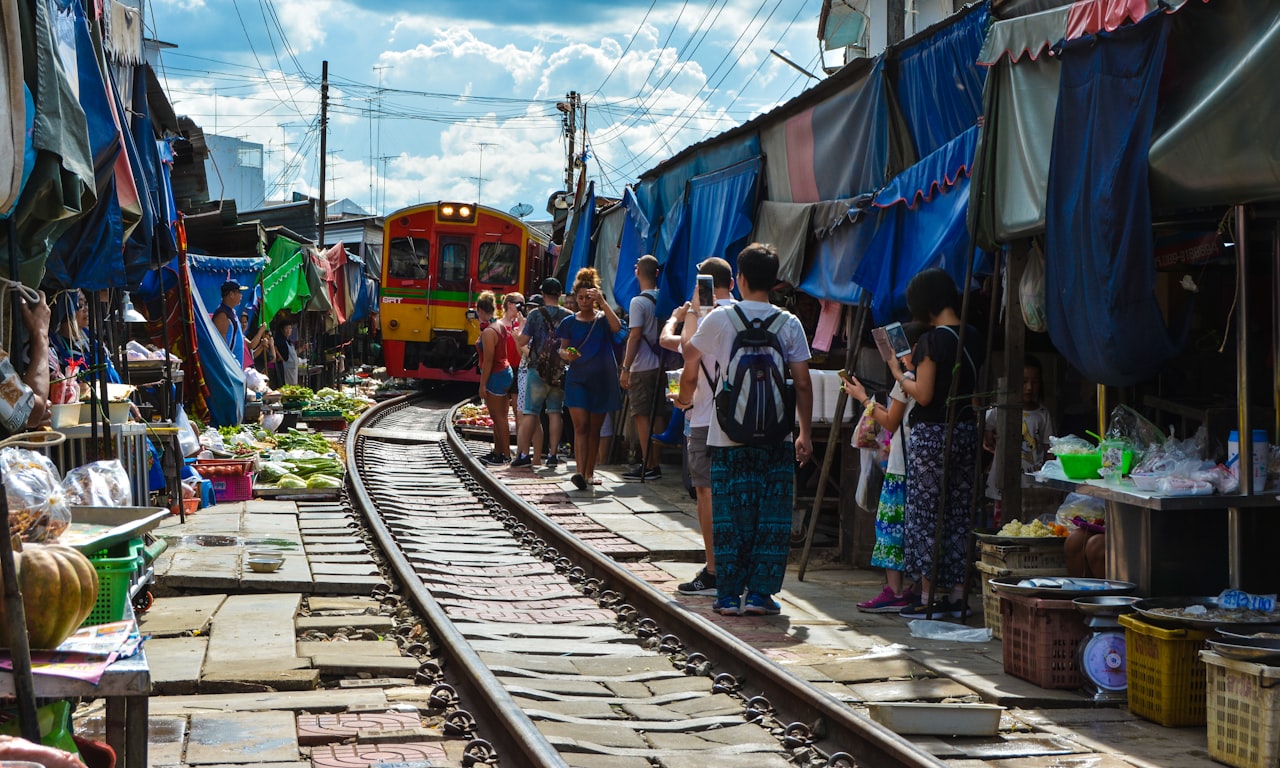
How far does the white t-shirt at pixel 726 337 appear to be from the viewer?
721 cm

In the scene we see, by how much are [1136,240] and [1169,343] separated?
1.60ft

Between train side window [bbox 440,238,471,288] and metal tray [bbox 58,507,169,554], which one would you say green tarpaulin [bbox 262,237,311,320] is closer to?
train side window [bbox 440,238,471,288]

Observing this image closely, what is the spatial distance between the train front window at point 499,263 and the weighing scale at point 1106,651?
20.0 meters

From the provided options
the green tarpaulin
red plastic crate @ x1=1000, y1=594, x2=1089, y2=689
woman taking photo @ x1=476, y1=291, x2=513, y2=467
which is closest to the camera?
red plastic crate @ x1=1000, y1=594, x2=1089, y2=689

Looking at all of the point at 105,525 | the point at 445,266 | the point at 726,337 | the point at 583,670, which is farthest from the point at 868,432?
the point at 445,266

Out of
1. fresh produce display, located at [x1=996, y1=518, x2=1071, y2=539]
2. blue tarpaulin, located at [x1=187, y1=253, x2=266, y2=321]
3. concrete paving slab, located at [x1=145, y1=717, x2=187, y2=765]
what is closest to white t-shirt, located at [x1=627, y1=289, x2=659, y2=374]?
blue tarpaulin, located at [x1=187, y1=253, x2=266, y2=321]

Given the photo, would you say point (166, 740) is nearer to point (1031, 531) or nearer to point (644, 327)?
point (1031, 531)

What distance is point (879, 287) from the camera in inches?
332

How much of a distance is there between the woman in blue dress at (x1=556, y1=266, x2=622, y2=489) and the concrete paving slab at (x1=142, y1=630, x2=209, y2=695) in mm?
6548

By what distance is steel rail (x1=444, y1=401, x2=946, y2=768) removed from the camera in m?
4.64

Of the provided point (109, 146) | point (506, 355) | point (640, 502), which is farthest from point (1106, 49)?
point (506, 355)

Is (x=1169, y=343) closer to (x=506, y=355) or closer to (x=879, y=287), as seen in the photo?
(x=879, y=287)

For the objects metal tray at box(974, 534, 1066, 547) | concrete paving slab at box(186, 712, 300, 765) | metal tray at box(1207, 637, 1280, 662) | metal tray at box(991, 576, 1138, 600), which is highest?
metal tray at box(974, 534, 1066, 547)

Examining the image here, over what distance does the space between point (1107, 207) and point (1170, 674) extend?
2.03 m
